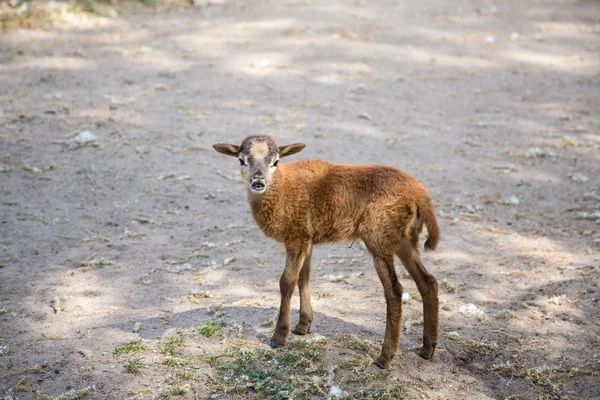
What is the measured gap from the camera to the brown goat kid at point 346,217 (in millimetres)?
4746

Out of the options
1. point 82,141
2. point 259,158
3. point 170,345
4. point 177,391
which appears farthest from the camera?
point 82,141

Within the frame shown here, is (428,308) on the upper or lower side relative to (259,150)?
lower

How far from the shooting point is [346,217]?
493cm

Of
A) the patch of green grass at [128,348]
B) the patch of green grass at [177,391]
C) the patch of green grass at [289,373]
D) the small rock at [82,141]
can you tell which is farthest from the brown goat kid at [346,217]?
the small rock at [82,141]

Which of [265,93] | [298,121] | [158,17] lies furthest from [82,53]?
[298,121]

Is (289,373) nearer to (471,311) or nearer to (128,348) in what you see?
(128,348)

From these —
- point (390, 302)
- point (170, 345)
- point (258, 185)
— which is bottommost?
point (170, 345)

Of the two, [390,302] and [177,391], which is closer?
[177,391]

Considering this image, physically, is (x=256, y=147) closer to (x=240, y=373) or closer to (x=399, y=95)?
(x=240, y=373)

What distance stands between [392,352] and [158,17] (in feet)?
35.9

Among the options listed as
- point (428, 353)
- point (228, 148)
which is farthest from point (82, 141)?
point (428, 353)

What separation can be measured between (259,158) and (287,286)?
106 centimetres

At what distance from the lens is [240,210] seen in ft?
25.4

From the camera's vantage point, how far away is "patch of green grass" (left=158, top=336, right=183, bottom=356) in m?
4.79
